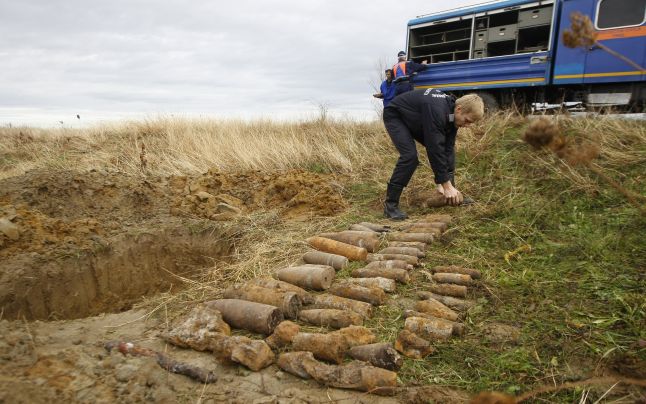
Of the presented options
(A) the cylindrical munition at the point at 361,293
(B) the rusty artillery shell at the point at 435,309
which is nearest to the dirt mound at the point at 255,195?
(A) the cylindrical munition at the point at 361,293

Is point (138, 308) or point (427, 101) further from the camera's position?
point (427, 101)

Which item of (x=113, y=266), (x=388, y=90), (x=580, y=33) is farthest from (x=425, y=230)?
(x=388, y=90)

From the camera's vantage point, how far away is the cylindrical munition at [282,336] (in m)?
2.39

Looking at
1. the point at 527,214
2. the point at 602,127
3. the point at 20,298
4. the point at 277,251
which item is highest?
the point at 602,127

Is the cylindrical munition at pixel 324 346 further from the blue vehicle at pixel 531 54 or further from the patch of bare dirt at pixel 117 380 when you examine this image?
the blue vehicle at pixel 531 54

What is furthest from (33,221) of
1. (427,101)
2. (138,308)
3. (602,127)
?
(602,127)

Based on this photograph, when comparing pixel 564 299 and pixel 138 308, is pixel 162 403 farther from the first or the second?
pixel 564 299

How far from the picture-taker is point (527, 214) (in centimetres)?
417

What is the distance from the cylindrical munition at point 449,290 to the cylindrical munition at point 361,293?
0.40 meters

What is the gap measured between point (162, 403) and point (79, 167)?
7225 millimetres

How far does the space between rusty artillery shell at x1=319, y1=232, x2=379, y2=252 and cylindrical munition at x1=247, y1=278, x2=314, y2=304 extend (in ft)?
A: 3.20

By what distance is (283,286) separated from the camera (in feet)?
9.73

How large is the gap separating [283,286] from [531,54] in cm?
846

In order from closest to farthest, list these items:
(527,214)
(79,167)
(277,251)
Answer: (277,251)
(527,214)
(79,167)
